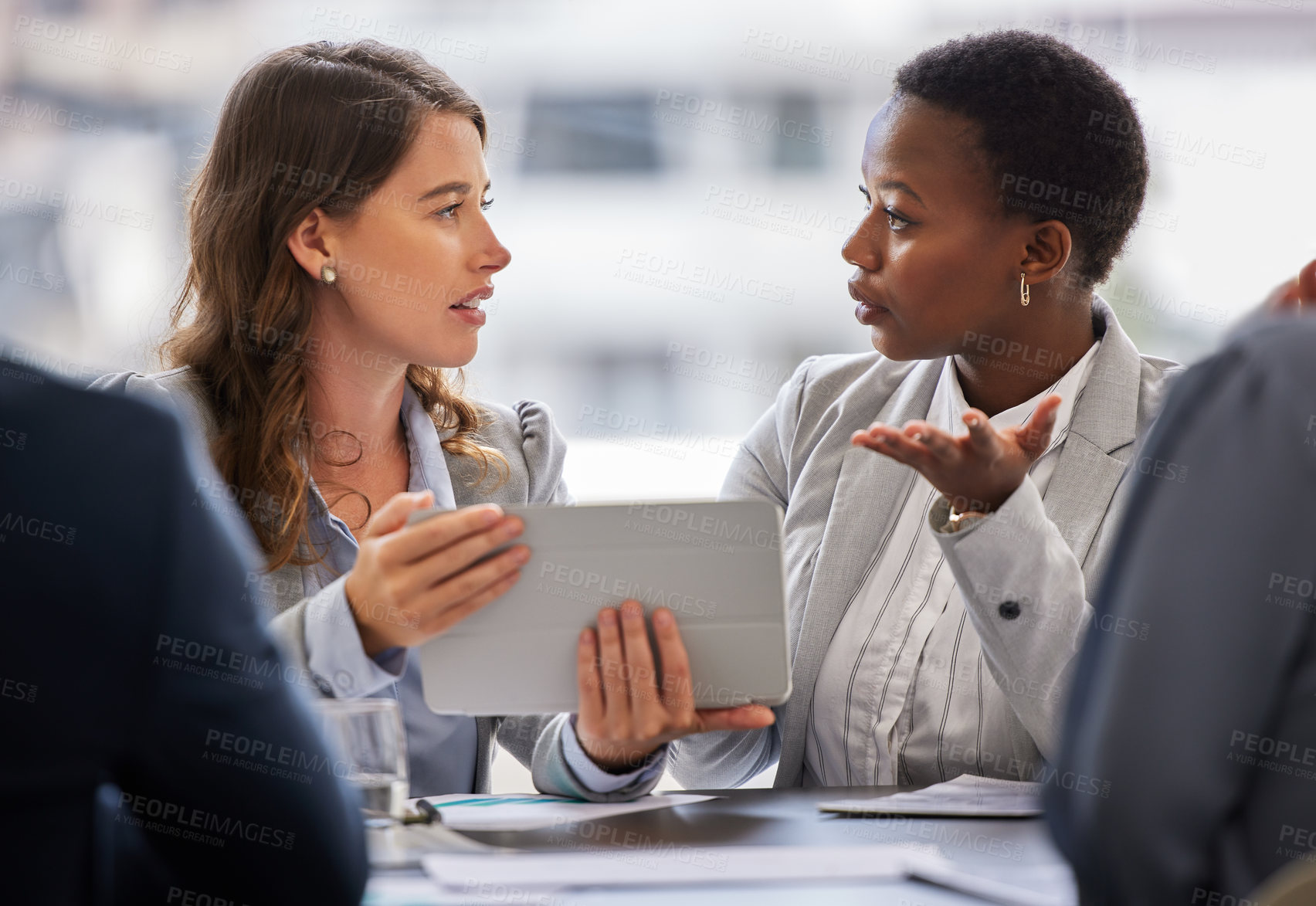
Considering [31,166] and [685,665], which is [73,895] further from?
[31,166]

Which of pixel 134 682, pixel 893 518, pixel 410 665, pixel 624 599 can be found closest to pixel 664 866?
pixel 624 599

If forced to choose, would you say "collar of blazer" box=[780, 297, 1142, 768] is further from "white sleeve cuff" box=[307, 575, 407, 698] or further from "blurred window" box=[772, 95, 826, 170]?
"blurred window" box=[772, 95, 826, 170]

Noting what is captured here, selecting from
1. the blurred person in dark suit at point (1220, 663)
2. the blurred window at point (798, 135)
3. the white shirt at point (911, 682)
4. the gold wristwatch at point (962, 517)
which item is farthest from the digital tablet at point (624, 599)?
the blurred window at point (798, 135)

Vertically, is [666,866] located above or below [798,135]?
below

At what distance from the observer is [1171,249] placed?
2576 millimetres

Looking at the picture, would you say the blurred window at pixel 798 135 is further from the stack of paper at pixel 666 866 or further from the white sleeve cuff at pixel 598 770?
the stack of paper at pixel 666 866

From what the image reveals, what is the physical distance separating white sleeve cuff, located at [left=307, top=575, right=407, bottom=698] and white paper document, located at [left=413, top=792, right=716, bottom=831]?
140 millimetres

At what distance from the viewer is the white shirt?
1.29 metres

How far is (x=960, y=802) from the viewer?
107cm

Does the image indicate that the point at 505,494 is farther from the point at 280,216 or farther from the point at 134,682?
the point at 134,682

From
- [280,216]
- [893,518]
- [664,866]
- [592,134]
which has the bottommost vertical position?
[664,866]

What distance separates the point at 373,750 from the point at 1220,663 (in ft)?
2.42

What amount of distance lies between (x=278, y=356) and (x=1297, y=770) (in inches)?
52.7

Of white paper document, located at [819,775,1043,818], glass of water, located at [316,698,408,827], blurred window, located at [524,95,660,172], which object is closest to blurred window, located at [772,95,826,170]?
blurred window, located at [524,95,660,172]
